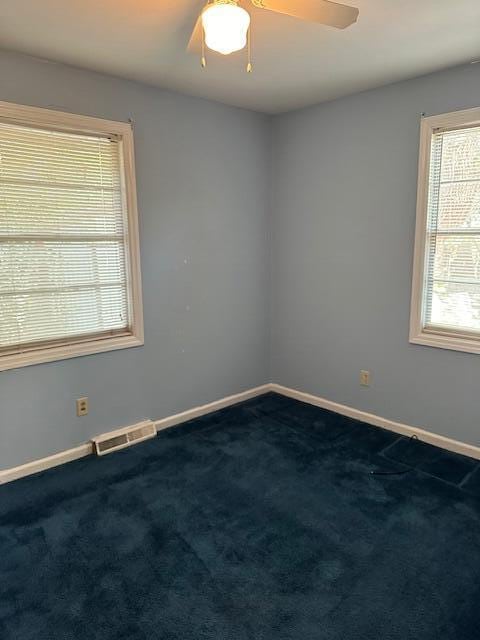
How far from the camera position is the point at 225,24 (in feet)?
4.57

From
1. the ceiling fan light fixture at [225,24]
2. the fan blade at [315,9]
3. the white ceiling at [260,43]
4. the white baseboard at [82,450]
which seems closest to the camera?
the ceiling fan light fixture at [225,24]

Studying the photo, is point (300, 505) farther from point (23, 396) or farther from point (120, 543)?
point (23, 396)

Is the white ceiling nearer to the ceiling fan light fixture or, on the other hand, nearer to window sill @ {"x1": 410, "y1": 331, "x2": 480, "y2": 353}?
the ceiling fan light fixture

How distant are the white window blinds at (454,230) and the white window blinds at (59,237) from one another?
208 centimetres

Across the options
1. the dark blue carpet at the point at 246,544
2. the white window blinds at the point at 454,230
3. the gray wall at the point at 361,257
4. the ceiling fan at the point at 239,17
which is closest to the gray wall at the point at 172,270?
the gray wall at the point at 361,257

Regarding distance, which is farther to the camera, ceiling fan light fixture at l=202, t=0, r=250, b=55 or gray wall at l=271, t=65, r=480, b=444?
gray wall at l=271, t=65, r=480, b=444

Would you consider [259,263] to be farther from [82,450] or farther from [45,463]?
[45,463]

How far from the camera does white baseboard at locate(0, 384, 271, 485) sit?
2662 millimetres

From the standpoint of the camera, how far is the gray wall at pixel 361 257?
2902mm

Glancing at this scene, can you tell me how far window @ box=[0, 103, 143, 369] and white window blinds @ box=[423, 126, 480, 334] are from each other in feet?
6.60

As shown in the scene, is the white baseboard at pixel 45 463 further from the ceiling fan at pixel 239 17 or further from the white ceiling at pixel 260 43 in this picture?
the ceiling fan at pixel 239 17

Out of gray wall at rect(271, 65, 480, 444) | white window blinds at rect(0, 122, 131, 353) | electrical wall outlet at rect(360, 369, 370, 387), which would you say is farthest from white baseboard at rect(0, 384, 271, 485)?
electrical wall outlet at rect(360, 369, 370, 387)

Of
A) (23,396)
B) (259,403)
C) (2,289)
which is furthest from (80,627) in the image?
(259,403)

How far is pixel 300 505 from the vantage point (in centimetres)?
240
